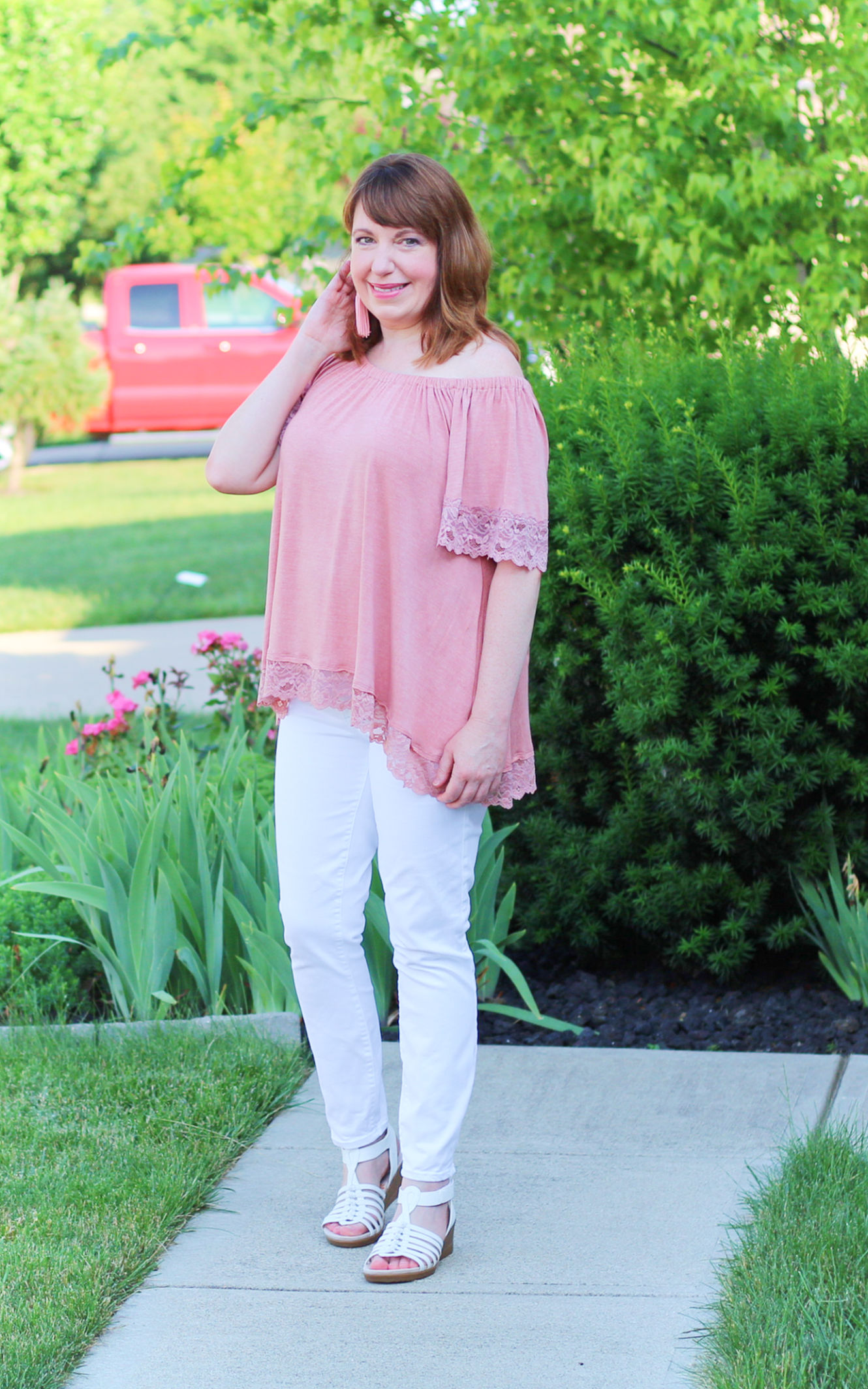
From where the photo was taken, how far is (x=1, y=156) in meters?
21.4

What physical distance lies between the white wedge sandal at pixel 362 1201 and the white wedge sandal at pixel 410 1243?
71 millimetres

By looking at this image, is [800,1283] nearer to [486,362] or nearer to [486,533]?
[486,533]

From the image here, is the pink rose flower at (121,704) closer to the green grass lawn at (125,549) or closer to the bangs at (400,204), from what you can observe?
the bangs at (400,204)

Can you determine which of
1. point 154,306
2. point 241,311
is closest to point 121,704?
point 241,311

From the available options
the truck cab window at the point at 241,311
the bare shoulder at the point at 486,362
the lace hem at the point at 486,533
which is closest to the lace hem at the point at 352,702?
the lace hem at the point at 486,533

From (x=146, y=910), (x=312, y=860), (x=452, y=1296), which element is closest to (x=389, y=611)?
(x=312, y=860)

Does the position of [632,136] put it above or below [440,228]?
above

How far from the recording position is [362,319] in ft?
8.61

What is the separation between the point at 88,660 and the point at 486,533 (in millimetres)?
5744

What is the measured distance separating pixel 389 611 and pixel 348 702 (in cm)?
17

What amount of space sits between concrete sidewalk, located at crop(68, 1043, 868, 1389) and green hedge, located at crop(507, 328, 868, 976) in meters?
0.57

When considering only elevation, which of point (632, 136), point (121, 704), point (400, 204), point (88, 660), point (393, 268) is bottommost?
point (88, 660)

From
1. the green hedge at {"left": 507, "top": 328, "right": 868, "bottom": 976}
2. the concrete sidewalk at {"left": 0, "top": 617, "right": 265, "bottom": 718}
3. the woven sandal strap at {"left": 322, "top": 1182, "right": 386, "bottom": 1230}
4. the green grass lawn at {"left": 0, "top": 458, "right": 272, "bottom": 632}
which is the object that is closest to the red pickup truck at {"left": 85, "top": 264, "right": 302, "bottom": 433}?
the green grass lawn at {"left": 0, "top": 458, "right": 272, "bottom": 632}

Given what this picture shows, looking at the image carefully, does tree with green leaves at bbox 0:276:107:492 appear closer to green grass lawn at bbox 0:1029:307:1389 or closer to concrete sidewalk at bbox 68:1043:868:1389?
green grass lawn at bbox 0:1029:307:1389
